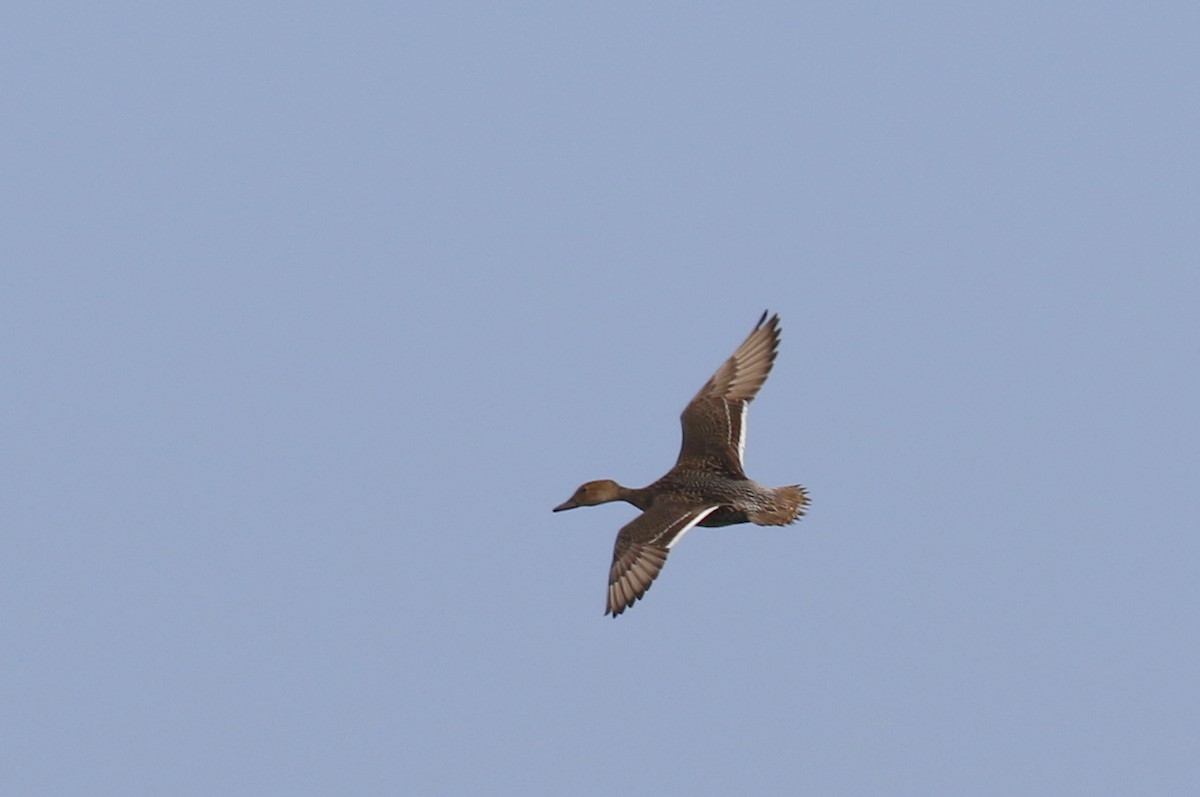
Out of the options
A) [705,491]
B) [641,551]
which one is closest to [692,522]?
[641,551]

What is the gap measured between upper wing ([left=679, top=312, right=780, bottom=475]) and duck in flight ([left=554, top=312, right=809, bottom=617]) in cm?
1

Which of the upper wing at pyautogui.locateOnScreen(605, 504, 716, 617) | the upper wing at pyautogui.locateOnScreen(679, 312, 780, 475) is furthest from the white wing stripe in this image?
the upper wing at pyautogui.locateOnScreen(679, 312, 780, 475)

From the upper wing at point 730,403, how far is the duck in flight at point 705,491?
1 cm

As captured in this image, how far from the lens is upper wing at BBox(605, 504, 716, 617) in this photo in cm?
1914

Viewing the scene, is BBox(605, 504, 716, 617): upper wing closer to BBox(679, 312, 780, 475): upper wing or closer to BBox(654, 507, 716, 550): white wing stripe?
BBox(654, 507, 716, 550): white wing stripe

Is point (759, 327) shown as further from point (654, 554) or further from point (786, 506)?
point (654, 554)

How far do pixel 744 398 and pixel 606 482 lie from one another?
76.5 inches

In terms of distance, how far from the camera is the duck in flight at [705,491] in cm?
1934

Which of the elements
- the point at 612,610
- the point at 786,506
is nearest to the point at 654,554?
the point at 612,610

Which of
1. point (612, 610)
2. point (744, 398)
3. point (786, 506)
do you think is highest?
point (744, 398)

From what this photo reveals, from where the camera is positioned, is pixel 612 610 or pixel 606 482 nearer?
pixel 612 610

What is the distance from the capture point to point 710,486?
2069 centimetres

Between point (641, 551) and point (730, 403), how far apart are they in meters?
3.17

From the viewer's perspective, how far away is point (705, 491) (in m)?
20.6
